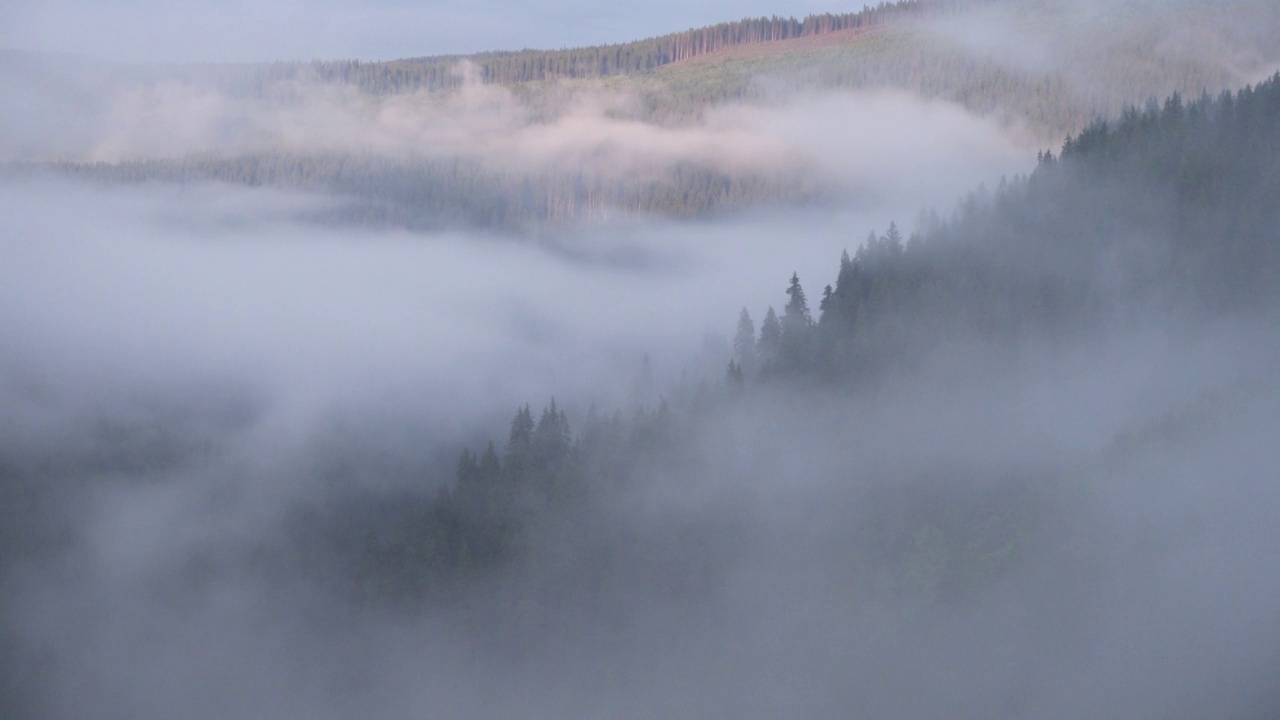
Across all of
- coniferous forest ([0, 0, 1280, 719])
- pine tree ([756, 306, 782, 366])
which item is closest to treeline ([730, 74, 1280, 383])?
pine tree ([756, 306, 782, 366])

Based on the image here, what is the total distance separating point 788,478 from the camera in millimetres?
81562

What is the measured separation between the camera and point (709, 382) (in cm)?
9338

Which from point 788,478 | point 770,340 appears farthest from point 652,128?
point 788,478

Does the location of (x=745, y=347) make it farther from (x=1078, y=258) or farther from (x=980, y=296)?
(x=1078, y=258)

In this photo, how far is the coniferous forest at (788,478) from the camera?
2707 inches

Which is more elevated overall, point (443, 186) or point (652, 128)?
point (652, 128)

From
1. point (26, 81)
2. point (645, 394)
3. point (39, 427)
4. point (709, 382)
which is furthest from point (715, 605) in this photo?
point (26, 81)

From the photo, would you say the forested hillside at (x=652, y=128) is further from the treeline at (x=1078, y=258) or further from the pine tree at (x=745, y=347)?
the pine tree at (x=745, y=347)

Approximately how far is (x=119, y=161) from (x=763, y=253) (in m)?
88.1

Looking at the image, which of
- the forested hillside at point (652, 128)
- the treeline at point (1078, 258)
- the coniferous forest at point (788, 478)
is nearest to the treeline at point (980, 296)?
the treeline at point (1078, 258)

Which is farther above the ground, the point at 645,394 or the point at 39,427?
the point at 645,394

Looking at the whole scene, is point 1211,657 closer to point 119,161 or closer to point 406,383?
point 406,383

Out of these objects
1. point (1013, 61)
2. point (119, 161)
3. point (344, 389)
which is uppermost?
point (1013, 61)

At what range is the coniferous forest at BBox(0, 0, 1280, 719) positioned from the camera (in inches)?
2707
